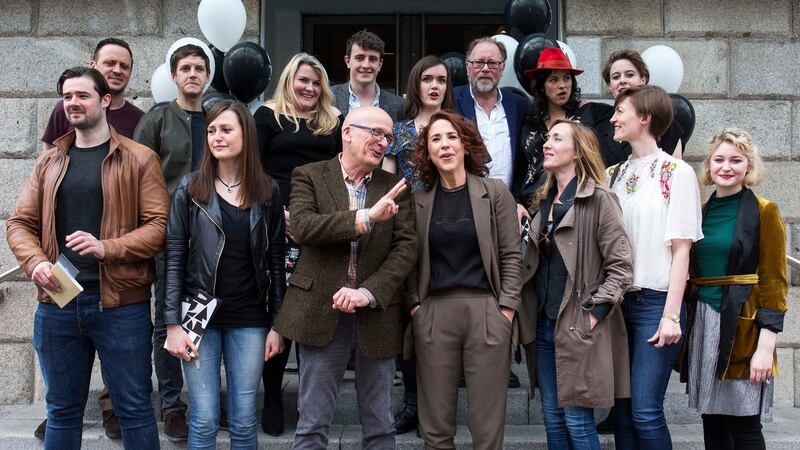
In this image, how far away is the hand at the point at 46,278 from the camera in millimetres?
3291

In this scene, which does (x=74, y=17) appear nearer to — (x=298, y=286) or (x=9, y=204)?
(x=9, y=204)

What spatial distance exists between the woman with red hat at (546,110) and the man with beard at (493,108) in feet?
0.26

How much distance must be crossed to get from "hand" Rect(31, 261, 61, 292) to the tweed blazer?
0.98m

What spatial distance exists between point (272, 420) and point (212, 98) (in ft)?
6.58

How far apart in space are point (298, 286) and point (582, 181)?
1423mm

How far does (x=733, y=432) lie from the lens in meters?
3.59

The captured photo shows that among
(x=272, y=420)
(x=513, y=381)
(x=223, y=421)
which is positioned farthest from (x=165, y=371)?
(x=513, y=381)

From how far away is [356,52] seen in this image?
460cm

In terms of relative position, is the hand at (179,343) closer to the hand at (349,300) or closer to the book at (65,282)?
the book at (65,282)

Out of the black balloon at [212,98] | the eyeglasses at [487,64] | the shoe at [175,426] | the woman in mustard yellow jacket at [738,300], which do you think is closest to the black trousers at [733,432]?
the woman in mustard yellow jacket at [738,300]

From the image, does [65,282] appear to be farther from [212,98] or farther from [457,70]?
[457,70]

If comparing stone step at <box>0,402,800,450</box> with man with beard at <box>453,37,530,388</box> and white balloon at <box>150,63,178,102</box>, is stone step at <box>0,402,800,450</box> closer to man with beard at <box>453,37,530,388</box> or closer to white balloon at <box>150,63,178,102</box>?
man with beard at <box>453,37,530,388</box>

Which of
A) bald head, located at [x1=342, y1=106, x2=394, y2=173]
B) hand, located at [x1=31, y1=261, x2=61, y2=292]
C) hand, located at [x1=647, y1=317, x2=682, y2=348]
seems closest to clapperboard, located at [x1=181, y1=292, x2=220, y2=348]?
hand, located at [x1=31, y1=261, x2=61, y2=292]

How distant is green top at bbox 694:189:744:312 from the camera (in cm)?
354
